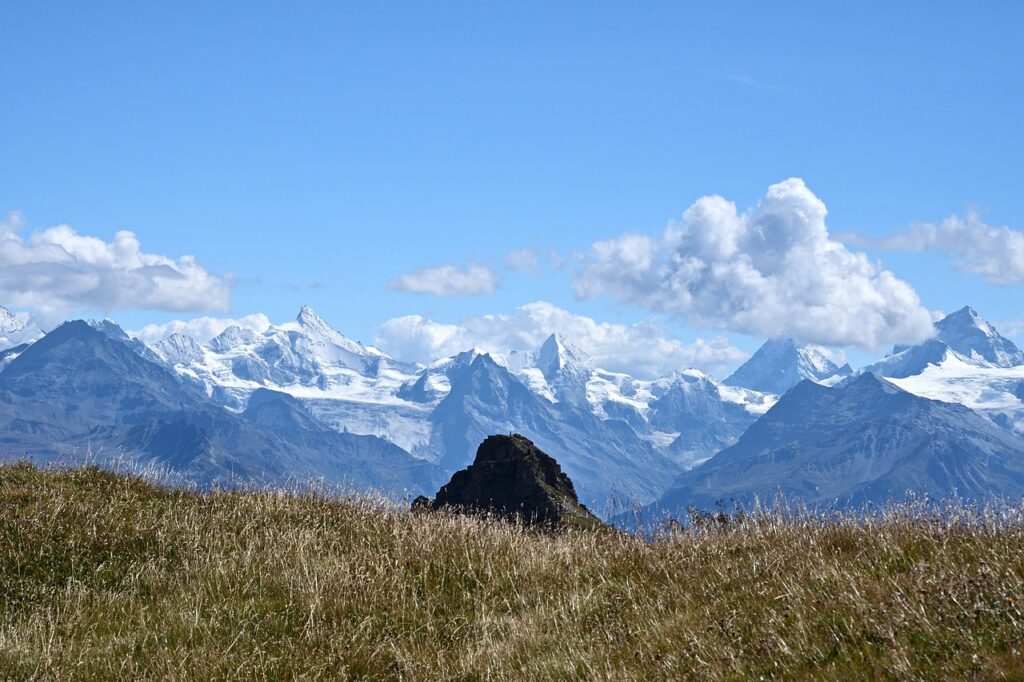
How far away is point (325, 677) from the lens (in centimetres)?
995

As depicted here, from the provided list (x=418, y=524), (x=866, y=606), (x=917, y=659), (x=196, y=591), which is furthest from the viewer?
(x=418, y=524)

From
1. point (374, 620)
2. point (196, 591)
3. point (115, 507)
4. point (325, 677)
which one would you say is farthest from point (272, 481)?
point (325, 677)

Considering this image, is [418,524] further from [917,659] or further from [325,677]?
[917,659]

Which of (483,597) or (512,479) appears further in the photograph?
(512,479)

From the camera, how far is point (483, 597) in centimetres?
1283

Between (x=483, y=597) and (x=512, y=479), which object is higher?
(x=483, y=597)

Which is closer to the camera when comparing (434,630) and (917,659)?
(917,659)

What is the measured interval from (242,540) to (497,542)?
4.15 metres

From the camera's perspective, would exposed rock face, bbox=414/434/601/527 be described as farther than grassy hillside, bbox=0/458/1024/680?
Yes

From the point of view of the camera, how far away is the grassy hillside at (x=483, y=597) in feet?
28.3

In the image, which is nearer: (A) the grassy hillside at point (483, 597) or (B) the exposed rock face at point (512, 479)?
(A) the grassy hillside at point (483, 597)

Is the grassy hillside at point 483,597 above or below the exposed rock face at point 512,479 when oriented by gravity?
above

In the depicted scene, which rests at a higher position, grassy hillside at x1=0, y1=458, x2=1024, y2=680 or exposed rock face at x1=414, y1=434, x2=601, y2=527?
grassy hillside at x1=0, y1=458, x2=1024, y2=680

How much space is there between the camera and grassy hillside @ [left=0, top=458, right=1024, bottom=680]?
8625 mm
